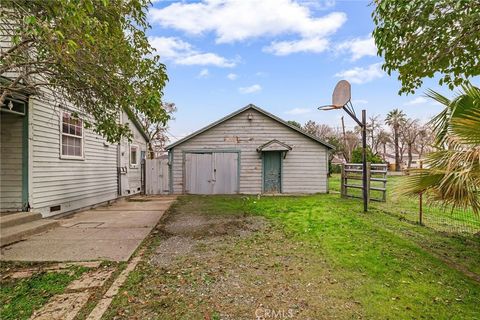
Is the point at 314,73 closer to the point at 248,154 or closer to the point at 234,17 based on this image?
the point at 248,154

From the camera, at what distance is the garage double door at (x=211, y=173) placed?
507 inches

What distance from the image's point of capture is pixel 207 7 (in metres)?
7.10

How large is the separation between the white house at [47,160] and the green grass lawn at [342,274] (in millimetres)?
3713

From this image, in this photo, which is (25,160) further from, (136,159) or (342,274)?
(136,159)

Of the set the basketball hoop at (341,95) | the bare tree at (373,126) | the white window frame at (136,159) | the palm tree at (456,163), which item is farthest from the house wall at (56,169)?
the bare tree at (373,126)

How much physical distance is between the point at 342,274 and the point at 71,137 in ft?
26.9

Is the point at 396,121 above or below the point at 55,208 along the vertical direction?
above

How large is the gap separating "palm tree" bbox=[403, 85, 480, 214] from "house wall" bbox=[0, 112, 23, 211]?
7749 millimetres

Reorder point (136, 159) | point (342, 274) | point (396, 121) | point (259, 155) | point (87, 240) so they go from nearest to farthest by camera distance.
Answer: point (342, 274) → point (87, 240) → point (259, 155) → point (136, 159) → point (396, 121)

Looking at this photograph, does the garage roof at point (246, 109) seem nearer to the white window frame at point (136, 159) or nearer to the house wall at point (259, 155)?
the house wall at point (259, 155)

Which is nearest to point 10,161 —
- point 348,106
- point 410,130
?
point 348,106

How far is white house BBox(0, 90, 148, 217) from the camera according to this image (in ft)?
19.9
